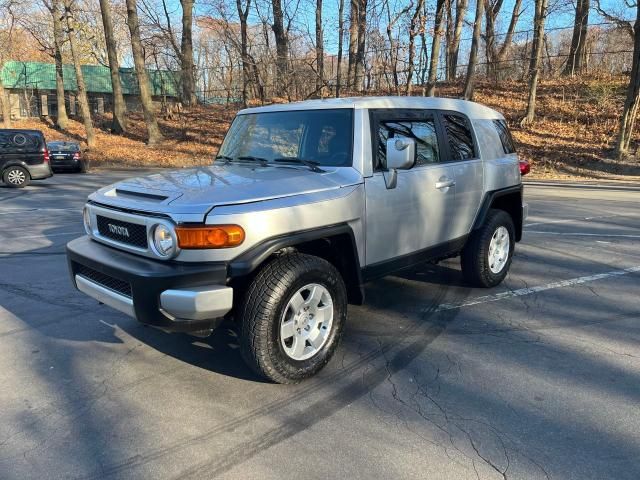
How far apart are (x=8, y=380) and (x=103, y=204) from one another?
1381 mm

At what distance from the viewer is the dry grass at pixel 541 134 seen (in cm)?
2015

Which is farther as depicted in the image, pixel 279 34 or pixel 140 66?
pixel 279 34

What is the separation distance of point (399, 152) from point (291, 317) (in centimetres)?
144

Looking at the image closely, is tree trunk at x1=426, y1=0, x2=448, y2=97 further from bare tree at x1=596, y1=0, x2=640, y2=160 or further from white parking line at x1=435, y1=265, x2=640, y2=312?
white parking line at x1=435, y1=265, x2=640, y2=312

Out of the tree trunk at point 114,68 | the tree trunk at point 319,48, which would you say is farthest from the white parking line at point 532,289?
the tree trunk at point 114,68

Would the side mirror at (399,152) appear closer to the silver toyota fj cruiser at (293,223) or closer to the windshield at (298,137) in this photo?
the silver toyota fj cruiser at (293,223)

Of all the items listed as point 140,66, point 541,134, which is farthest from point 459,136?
point 140,66

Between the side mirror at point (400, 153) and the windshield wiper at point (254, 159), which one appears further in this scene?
the windshield wiper at point (254, 159)

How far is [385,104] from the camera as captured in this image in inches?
169

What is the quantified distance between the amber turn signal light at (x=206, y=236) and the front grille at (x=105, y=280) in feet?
1.60

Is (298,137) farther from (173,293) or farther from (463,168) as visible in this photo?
(173,293)

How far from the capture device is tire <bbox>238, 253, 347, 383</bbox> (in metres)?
3.24

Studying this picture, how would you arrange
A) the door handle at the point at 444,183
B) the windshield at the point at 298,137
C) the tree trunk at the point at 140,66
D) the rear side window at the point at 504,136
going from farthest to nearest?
1. the tree trunk at the point at 140,66
2. the rear side window at the point at 504,136
3. the door handle at the point at 444,183
4. the windshield at the point at 298,137

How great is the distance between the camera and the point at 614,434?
2930 millimetres
